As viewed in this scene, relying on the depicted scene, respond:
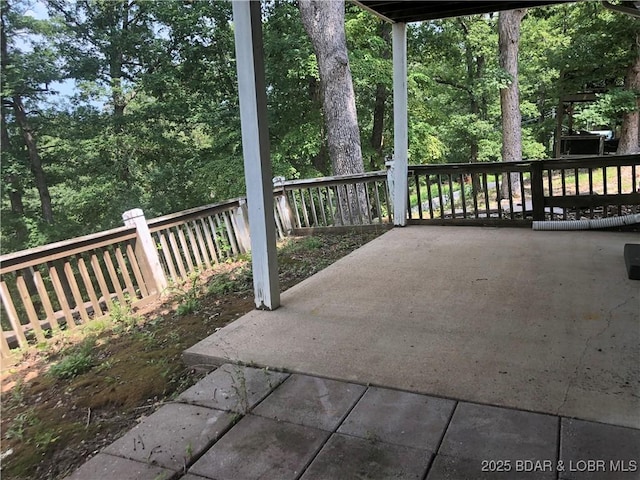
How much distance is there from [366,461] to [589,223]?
4370 millimetres

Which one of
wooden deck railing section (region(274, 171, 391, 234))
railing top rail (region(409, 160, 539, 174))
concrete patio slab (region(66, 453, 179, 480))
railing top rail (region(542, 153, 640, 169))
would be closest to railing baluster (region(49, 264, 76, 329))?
concrete patio slab (region(66, 453, 179, 480))

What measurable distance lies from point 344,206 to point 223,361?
405 cm

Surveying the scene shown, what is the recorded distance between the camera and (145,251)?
4.04m

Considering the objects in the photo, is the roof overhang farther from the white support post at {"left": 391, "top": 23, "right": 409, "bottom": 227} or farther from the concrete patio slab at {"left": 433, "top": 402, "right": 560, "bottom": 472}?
the concrete patio slab at {"left": 433, "top": 402, "right": 560, "bottom": 472}

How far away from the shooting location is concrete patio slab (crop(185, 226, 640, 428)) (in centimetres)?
197

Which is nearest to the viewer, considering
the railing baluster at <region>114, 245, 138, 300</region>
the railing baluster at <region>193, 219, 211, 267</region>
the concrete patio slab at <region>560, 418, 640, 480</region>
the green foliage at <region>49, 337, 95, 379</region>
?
the concrete patio slab at <region>560, 418, 640, 480</region>

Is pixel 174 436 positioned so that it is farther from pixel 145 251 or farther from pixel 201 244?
pixel 201 244

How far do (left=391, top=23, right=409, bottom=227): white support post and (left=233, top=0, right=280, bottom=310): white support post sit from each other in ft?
9.27

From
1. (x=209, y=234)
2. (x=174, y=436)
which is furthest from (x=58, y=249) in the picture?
(x=174, y=436)

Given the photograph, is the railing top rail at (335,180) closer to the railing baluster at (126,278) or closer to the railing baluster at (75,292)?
the railing baluster at (126,278)

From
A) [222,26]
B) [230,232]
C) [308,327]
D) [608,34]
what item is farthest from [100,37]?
[608,34]

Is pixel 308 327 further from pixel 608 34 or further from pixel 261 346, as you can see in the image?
pixel 608 34

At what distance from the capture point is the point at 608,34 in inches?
399

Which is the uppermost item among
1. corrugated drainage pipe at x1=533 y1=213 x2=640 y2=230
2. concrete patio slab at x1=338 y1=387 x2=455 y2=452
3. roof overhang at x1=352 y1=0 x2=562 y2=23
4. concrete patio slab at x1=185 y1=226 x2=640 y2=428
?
roof overhang at x1=352 y1=0 x2=562 y2=23
